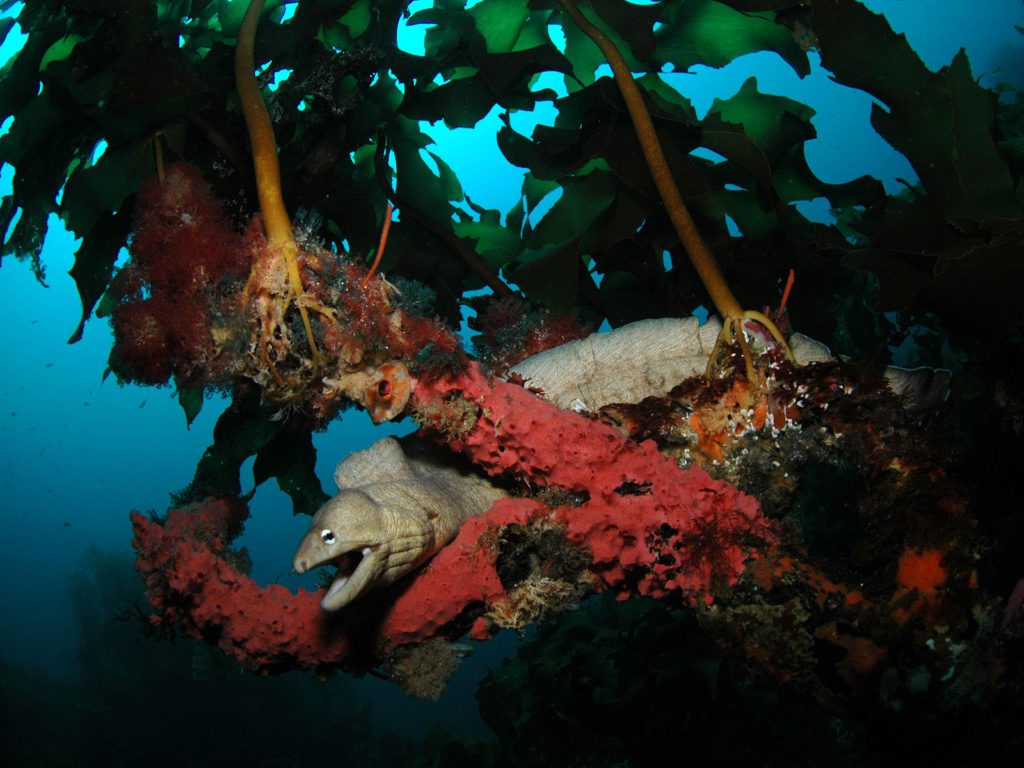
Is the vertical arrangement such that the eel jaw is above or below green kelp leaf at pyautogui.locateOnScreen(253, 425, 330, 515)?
below

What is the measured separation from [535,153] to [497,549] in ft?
7.40

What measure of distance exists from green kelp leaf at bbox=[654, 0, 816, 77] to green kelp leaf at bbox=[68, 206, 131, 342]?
292cm

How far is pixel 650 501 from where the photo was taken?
1.86 meters

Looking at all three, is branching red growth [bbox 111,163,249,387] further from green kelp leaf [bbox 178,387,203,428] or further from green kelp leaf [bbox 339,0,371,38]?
green kelp leaf [bbox 339,0,371,38]

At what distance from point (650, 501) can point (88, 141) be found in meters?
3.13

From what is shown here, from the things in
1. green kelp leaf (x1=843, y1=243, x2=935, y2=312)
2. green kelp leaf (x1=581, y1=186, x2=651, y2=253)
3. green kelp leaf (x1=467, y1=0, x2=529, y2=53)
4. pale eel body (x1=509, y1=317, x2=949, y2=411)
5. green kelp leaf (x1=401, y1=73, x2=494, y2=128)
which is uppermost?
green kelp leaf (x1=467, y1=0, x2=529, y2=53)

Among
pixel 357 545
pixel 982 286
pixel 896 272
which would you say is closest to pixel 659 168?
pixel 896 272

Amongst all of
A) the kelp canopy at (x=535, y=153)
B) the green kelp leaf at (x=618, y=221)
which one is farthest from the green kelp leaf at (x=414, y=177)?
the green kelp leaf at (x=618, y=221)

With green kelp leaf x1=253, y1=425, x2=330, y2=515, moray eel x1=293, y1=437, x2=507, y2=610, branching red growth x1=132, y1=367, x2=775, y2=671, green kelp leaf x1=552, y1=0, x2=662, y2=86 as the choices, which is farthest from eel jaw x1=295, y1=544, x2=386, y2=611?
green kelp leaf x1=552, y1=0, x2=662, y2=86

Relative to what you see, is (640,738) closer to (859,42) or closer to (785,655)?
(785,655)

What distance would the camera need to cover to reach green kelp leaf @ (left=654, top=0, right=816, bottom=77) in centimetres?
290

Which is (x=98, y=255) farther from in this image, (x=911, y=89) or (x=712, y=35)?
(x=911, y=89)

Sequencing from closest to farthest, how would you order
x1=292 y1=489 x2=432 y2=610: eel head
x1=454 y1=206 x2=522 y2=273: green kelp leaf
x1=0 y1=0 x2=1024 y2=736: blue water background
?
x1=292 y1=489 x2=432 y2=610: eel head < x1=454 y1=206 x2=522 y2=273: green kelp leaf < x1=0 y1=0 x2=1024 y2=736: blue water background

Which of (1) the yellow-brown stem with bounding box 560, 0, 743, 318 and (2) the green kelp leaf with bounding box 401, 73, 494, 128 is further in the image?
(2) the green kelp leaf with bounding box 401, 73, 494, 128
